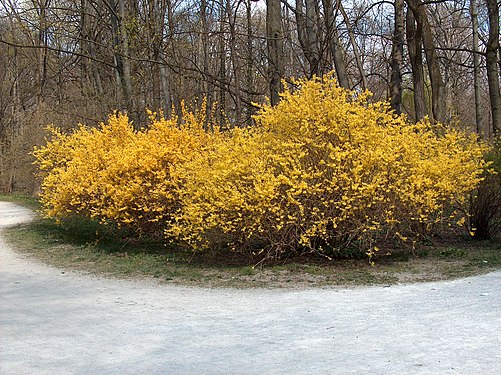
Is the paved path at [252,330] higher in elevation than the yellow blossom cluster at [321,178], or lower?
lower

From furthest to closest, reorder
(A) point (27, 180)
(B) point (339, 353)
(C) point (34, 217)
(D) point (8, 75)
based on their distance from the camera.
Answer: (D) point (8, 75), (A) point (27, 180), (C) point (34, 217), (B) point (339, 353)

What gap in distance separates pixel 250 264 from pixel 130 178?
2.66 meters

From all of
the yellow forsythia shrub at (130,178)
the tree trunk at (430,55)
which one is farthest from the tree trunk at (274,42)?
the tree trunk at (430,55)

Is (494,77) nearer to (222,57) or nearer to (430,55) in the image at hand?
(430,55)

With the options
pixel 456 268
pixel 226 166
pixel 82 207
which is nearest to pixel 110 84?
pixel 82 207

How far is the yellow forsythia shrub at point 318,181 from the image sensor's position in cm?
734

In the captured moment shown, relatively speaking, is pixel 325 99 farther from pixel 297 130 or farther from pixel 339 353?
pixel 339 353

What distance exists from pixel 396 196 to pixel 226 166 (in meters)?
2.17

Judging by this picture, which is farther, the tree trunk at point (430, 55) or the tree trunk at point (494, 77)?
the tree trunk at point (494, 77)

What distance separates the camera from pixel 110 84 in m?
20.9

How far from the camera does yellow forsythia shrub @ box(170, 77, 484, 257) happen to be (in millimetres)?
7340

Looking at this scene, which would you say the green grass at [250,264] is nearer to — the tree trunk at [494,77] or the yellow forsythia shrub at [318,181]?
the yellow forsythia shrub at [318,181]

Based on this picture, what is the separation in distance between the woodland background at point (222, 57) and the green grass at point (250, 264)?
380 centimetres

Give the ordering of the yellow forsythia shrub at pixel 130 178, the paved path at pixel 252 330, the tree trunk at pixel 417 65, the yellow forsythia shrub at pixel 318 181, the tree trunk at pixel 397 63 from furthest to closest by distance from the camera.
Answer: the tree trunk at pixel 397 63 < the tree trunk at pixel 417 65 < the yellow forsythia shrub at pixel 130 178 < the yellow forsythia shrub at pixel 318 181 < the paved path at pixel 252 330
